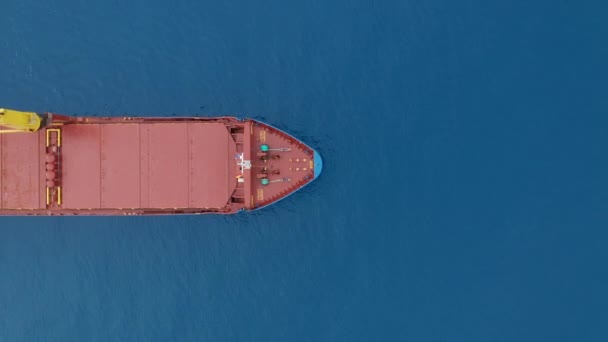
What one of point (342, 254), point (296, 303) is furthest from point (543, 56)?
point (296, 303)

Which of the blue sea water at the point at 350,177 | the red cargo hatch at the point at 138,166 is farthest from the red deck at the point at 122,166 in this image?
the blue sea water at the point at 350,177

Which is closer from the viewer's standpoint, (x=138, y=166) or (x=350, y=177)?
(x=138, y=166)

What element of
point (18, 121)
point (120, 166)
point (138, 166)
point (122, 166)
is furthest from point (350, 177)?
point (18, 121)

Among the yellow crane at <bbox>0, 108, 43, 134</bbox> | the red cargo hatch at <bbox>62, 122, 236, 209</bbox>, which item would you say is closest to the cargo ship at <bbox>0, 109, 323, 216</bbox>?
the red cargo hatch at <bbox>62, 122, 236, 209</bbox>

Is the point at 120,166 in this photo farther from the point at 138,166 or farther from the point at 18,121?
the point at 18,121

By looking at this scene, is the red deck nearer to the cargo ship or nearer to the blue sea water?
the cargo ship
